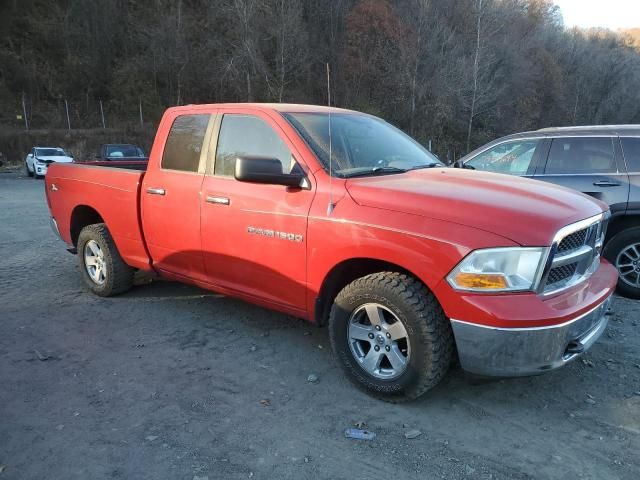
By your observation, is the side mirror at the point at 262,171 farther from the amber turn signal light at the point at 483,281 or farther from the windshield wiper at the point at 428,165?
the amber turn signal light at the point at 483,281

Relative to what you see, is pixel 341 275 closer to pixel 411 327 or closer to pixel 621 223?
pixel 411 327

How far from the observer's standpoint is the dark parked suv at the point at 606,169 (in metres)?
5.28

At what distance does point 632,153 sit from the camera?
17.5 feet

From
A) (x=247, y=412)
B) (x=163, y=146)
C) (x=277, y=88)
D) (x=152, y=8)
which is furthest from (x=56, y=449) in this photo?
(x=152, y=8)

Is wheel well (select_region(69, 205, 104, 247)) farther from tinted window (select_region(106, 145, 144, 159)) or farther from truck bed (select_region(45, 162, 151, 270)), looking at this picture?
tinted window (select_region(106, 145, 144, 159))

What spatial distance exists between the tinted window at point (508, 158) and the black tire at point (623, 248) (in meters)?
1.26

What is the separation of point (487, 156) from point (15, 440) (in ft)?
19.2

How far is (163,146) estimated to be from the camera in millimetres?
4543

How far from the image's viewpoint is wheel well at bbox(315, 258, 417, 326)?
128 inches

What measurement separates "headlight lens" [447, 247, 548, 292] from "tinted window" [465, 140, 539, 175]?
3.61 metres

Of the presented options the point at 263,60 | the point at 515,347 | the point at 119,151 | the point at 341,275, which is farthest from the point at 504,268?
the point at 263,60

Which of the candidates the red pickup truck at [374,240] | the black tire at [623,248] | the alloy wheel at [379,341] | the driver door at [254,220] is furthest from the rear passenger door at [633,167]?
the driver door at [254,220]

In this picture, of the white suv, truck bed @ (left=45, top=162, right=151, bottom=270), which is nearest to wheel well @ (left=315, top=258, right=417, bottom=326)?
truck bed @ (left=45, top=162, right=151, bottom=270)

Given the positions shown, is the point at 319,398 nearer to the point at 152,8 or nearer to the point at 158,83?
the point at 158,83
